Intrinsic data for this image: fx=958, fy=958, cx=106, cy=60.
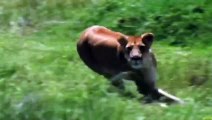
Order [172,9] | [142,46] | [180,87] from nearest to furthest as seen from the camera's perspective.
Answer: [142,46]
[180,87]
[172,9]

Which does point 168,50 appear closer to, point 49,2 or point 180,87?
point 180,87

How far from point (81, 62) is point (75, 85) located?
2.30 meters

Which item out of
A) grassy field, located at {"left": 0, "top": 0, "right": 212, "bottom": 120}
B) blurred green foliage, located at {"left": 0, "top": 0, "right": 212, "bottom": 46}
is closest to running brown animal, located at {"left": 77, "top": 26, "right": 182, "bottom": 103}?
grassy field, located at {"left": 0, "top": 0, "right": 212, "bottom": 120}

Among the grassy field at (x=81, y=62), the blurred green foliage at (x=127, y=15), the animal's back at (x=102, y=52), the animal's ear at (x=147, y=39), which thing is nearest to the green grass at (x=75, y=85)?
the grassy field at (x=81, y=62)

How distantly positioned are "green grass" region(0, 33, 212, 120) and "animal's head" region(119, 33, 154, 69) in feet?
1.20

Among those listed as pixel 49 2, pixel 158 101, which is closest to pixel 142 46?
Answer: pixel 158 101

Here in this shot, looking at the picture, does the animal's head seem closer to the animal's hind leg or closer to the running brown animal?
the running brown animal

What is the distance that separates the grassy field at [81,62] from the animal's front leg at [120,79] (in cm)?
8

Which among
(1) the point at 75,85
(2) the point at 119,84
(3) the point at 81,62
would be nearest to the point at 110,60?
(2) the point at 119,84

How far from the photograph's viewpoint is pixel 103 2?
11.8 metres

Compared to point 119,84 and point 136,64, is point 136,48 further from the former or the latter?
point 119,84

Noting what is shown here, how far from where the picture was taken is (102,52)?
8867mm

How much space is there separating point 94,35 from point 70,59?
867 mm

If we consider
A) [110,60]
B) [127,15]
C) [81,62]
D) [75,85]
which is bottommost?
[127,15]
